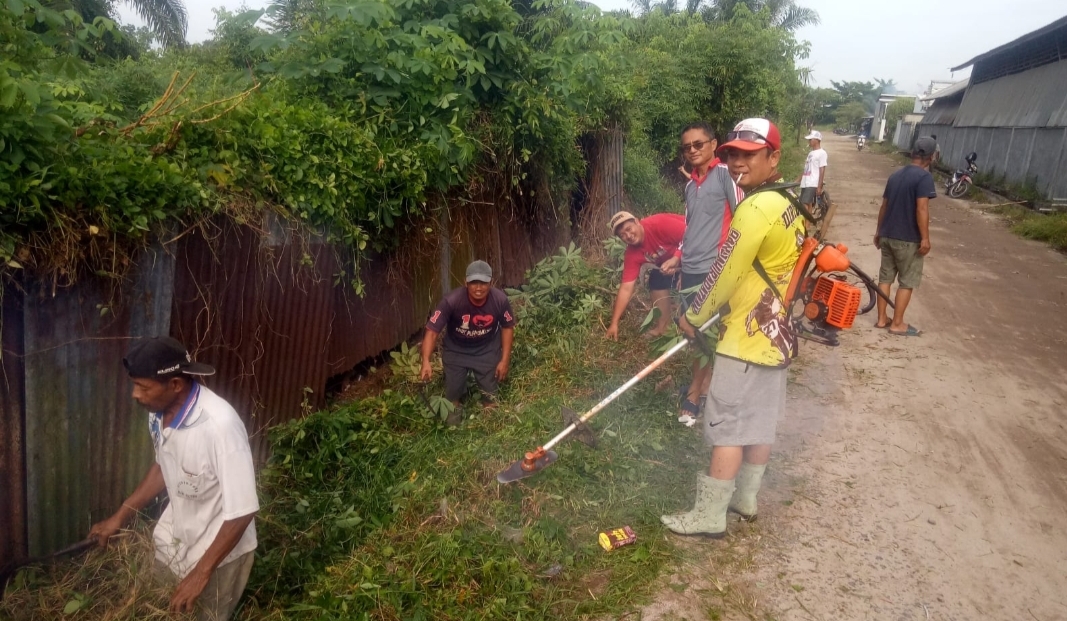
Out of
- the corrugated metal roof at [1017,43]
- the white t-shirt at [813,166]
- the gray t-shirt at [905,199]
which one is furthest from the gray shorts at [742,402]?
the corrugated metal roof at [1017,43]

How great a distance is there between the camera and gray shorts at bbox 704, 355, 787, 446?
3.37 meters

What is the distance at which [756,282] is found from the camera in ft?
10.8

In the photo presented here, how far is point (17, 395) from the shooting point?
10.1ft

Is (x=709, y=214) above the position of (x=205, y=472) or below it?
above

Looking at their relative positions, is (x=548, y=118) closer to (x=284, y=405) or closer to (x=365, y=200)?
(x=365, y=200)

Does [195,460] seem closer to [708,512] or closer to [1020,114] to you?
[708,512]

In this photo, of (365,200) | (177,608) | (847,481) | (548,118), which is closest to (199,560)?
(177,608)

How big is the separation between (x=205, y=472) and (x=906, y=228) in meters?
6.23

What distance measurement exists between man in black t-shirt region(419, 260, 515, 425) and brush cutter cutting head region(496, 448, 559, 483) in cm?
125

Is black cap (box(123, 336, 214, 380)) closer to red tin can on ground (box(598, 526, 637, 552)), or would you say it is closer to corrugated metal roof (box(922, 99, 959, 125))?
red tin can on ground (box(598, 526, 637, 552))

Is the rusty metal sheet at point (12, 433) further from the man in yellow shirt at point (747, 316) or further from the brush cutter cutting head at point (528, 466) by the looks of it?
the man in yellow shirt at point (747, 316)

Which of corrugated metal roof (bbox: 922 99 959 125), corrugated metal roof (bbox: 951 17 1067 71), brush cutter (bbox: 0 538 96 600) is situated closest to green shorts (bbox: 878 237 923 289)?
brush cutter (bbox: 0 538 96 600)

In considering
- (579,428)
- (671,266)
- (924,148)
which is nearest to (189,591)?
(579,428)

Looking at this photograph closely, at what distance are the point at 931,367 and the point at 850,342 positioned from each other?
737 millimetres
